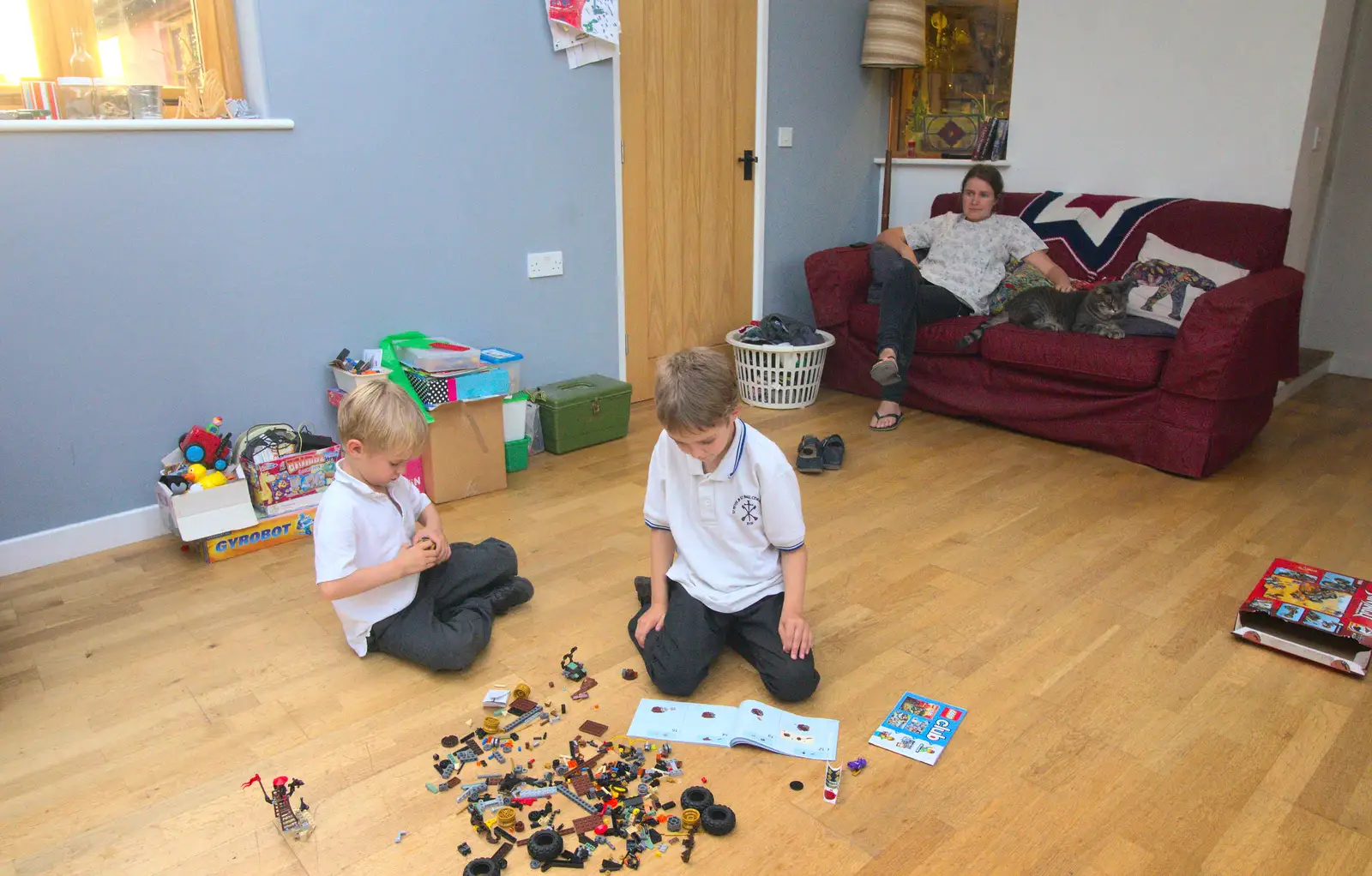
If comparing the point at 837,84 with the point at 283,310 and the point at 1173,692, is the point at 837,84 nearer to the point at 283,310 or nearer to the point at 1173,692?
the point at 283,310

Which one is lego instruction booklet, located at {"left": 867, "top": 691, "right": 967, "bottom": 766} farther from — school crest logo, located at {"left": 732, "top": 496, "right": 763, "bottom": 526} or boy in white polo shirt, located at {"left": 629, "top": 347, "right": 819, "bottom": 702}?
school crest logo, located at {"left": 732, "top": 496, "right": 763, "bottom": 526}

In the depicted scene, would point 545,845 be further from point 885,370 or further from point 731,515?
point 885,370

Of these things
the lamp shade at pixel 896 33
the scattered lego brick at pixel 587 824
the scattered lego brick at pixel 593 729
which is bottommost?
the scattered lego brick at pixel 587 824

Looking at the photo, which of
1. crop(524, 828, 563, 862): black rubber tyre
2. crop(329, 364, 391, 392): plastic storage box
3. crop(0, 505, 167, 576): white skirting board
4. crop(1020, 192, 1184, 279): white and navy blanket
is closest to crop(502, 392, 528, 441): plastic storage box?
crop(329, 364, 391, 392): plastic storage box

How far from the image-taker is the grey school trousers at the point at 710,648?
1.91 m

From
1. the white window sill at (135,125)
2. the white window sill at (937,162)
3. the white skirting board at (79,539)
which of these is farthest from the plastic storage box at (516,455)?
the white window sill at (937,162)

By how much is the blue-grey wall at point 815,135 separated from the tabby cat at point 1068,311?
118 cm

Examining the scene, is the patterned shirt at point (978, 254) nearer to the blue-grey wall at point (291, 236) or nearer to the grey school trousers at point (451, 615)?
the blue-grey wall at point (291, 236)

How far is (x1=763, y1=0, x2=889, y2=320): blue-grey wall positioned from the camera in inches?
170

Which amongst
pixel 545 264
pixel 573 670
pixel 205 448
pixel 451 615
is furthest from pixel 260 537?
pixel 545 264

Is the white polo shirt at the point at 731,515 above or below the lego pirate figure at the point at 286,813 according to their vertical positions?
above

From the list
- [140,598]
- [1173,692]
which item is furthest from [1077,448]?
[140,598]

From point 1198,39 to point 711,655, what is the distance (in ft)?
11.1

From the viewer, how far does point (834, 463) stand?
3320 mm
